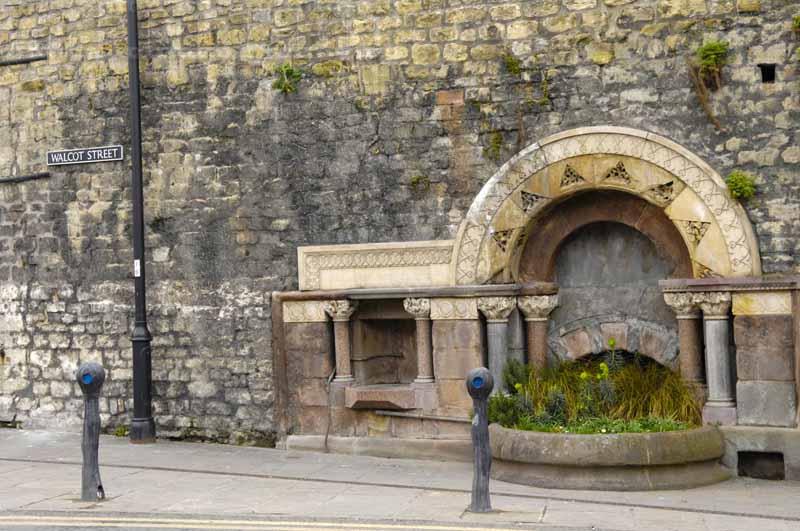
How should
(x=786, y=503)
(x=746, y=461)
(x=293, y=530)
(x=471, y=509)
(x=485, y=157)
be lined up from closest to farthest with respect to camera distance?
(x=293, y=530), (x=471, y=509), (x=786, y=503), (x=746, y=461), (x=485, y=157)

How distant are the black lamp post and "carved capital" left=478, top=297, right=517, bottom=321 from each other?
12.4 feet

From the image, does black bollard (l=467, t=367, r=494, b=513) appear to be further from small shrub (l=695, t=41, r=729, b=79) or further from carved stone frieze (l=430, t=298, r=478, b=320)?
small shrub (l=695, t=41, r=729, b=79)

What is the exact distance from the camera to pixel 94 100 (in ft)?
42.4

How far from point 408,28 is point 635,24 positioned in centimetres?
229

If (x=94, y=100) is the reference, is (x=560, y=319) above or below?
below

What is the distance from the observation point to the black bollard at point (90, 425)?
8.84m

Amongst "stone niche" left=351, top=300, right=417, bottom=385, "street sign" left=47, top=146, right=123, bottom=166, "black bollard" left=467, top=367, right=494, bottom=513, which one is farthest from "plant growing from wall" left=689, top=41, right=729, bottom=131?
"street sign" left=47, top=146, right=123, bottom=166

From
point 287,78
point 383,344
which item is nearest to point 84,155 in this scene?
point 287,78

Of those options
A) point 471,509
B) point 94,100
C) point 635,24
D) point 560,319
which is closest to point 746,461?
point 560,319

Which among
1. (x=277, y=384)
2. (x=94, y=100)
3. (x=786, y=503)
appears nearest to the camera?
(x=786, y=503)

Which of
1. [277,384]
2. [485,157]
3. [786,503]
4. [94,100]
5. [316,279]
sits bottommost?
[786,503]

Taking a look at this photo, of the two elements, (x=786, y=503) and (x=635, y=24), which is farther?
(x=635, y=24)

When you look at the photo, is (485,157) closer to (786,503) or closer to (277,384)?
(277,384)

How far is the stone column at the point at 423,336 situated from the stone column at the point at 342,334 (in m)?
0.67
